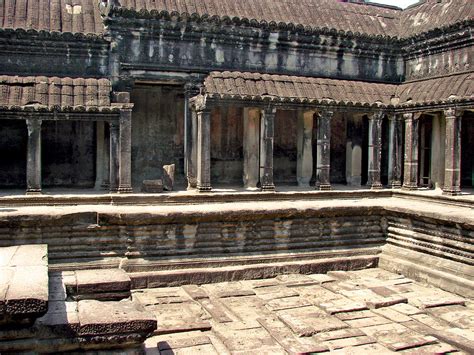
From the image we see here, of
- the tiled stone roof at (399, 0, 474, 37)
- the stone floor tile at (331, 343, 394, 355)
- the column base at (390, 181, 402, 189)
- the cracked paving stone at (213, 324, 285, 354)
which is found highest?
the tiled stone roof at (399, 0, 474, 37)

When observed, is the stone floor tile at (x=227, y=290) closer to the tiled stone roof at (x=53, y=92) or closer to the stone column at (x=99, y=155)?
the tiled stone roof at (x=53, y=92)

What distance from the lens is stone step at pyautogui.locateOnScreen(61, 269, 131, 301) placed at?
5.31 meters

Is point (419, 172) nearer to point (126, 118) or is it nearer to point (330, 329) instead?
point (126, 118)

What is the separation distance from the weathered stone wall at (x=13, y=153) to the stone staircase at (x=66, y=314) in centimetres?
795

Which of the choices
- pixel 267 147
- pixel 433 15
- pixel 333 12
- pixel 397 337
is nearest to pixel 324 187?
pixel 267 147

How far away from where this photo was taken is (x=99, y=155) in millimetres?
13289

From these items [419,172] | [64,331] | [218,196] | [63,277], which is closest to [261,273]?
[218,196]

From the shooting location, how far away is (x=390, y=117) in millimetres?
14391

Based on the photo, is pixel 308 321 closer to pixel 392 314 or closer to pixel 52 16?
pixel 392 314

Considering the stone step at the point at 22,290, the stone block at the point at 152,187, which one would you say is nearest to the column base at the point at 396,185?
the stone block at the point at 152,187

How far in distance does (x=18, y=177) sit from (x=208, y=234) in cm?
607

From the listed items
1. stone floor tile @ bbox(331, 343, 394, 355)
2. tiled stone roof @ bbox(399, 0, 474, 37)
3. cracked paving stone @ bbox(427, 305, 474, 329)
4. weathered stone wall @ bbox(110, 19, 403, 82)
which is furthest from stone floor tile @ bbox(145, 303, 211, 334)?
tiled stone roof @ bbox(399, 0, 474, 37)

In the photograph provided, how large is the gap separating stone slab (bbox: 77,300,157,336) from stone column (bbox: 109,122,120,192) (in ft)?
A: 22.6

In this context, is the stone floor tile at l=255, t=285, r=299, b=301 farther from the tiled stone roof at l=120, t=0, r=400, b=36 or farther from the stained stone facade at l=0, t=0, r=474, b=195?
the tiled stone roof at l=120, t=0, r=400, b=36
